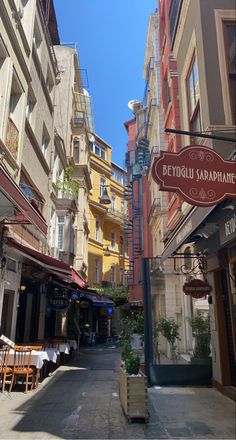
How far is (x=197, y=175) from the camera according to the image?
4.30 metres

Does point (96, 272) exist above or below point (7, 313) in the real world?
above

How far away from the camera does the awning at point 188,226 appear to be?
5.89m

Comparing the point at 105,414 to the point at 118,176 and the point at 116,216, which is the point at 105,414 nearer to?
the point at 116,216

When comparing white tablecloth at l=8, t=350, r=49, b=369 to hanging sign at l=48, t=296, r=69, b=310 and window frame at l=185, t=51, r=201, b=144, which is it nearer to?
hanging sign at l=48, t=296, r=69, b=310

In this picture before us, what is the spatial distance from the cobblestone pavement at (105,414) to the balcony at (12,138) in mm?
6349

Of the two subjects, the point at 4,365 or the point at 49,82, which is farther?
the point at 49,82

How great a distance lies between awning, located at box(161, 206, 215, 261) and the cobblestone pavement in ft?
10.1

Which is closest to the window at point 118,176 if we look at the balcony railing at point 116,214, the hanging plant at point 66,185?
the balcony railing at point 116,214

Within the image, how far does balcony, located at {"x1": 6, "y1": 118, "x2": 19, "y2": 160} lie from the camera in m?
10.6

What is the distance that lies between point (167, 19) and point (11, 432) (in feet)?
50.0

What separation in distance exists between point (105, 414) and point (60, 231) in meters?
14.1

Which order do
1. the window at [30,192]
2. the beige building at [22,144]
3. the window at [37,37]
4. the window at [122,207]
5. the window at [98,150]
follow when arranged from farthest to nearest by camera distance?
the window at [122,207], the window at [98,150], the window at [37,37], the window at [30,192], the beige building at [22,144]

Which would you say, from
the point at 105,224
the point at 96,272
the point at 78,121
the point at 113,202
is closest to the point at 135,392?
the point at 78,121

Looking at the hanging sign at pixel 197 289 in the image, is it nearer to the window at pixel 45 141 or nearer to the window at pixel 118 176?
the window at pixel 45 141
